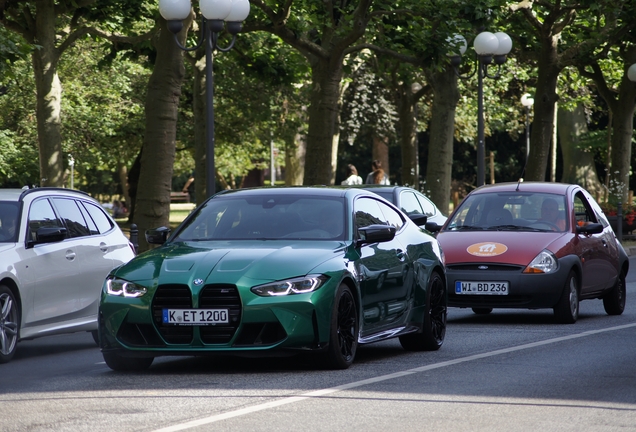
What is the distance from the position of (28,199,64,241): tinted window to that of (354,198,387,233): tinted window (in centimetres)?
307

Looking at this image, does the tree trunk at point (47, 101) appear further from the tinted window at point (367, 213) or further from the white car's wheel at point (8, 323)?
the tinted window at point (367, 213)

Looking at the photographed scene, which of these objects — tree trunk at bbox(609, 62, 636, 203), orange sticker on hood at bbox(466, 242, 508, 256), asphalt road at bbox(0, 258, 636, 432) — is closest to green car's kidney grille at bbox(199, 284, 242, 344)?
asphalt road at bbox(0, 258, 636, 432)

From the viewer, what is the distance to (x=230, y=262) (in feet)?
29.9

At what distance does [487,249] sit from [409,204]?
521 centimetres

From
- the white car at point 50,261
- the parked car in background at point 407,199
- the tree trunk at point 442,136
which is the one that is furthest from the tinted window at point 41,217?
the tree trunk at point 442,136

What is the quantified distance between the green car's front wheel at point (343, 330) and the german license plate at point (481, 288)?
4.28 m

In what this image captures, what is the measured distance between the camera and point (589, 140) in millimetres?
50375

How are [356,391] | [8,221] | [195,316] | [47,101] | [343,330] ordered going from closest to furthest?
[356,391] < [195,316] < [343,330] < [8,221] < [47,101]

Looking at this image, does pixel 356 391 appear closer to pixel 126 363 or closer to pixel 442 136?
pixel 126 363

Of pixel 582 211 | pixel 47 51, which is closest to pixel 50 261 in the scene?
pixel 582 211

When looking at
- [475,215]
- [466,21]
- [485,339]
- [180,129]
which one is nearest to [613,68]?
[180,129]

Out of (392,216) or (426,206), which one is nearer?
(392,216)

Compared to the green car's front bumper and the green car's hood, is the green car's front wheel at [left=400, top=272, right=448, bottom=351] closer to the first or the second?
the green car's hood

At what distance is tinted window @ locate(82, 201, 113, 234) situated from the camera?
12.8 m
